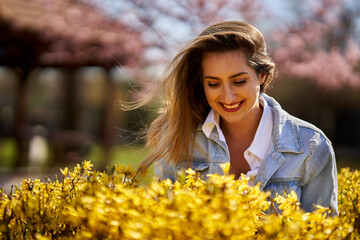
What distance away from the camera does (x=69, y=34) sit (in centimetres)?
844

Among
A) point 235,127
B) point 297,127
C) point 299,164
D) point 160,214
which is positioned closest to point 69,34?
point 235,127

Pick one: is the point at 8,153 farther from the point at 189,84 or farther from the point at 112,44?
the point at 189,84

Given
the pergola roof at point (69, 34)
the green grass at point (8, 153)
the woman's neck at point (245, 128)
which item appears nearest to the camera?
the woman's neck at point (245, 128)

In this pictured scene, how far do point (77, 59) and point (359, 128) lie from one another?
393 inches

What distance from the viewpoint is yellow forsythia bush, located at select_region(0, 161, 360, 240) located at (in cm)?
144

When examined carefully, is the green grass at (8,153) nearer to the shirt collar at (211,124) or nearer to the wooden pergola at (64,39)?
the wooden pergola at (64,39)

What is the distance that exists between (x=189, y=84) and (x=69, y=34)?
579 centimetres

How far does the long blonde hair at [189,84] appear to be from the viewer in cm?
288

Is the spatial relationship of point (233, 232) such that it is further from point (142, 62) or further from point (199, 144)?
point (142, 62)

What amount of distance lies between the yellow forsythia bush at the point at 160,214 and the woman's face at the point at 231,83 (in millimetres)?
862

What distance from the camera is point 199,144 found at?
310cm

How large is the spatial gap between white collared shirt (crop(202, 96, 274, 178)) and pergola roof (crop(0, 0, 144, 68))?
5035mm

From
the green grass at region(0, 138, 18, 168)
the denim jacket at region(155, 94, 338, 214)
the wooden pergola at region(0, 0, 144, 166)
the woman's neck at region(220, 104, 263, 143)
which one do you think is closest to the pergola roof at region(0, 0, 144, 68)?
the wooden pergola at region(0, 0, 144, 166)

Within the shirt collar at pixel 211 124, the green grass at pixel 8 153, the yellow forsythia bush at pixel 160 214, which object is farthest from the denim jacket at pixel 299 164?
the green grass at pixel 8 153
